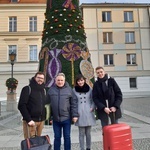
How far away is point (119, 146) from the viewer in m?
3.43

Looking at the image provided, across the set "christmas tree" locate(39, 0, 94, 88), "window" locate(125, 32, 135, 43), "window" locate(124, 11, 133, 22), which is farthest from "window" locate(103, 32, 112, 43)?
"christmas tree" locate(39, 0, 94, 88)

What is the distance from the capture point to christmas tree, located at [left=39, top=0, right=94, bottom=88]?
843cm

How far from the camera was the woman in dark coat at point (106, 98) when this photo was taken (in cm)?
419

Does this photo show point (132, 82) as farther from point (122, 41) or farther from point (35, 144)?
point (35, 144)

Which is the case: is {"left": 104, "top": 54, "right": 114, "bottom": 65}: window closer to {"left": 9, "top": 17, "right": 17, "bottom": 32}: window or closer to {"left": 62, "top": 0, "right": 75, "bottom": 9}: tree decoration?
{"left": 9, "top": 17, "right": 17, "bottom": 32}: window

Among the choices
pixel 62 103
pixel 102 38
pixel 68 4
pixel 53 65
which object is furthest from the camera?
pixel 102 38

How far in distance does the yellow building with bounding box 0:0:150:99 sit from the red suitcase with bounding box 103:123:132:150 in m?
21.8

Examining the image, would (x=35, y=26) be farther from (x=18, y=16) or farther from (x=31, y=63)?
(x=31, y=63)

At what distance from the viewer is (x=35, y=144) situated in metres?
3.34

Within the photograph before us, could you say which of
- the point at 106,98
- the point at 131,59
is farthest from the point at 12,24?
the point at 106,98

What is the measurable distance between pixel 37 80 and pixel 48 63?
181 inches

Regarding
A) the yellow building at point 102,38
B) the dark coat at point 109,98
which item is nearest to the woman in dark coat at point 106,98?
the dark coat at point 109,98

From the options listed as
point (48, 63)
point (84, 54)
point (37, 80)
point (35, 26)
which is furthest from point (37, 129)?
point (35, 26)

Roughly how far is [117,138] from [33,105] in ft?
5.24
